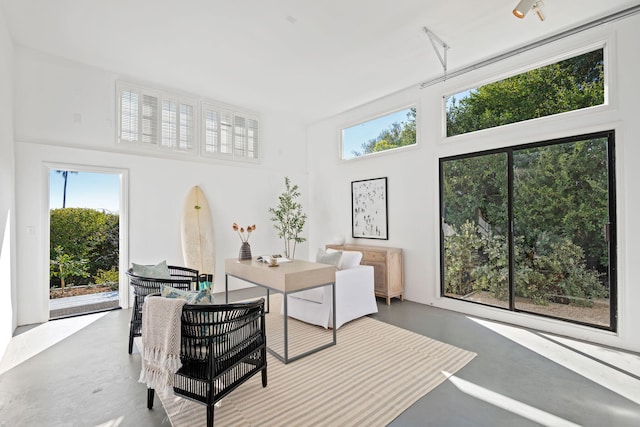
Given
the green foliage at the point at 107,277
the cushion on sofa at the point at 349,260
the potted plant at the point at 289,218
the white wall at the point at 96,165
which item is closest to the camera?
the white wall at the point at 96,165

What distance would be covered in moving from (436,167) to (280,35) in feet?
A: 9.22

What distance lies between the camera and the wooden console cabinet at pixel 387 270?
185 inches

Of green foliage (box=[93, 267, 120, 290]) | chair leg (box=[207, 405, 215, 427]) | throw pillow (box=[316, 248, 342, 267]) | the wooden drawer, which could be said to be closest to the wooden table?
throw pillow (box=[316, 248, 342, 267])

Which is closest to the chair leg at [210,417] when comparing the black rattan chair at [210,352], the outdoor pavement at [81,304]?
the black rattan chair at [210,352]

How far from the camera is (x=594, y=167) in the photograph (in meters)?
3.30

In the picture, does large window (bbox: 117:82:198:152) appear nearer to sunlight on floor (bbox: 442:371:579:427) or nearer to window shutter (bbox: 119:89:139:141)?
window shutter (bbox: 119:89:139:141)

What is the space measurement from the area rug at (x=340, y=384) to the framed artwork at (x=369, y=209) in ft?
7.07

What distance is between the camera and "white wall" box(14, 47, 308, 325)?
3848mm

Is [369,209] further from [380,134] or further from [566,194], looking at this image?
[566,194]

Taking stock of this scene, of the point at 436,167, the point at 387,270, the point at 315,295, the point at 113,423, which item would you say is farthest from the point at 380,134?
the point at 113,423

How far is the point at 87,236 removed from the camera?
5.12 metres

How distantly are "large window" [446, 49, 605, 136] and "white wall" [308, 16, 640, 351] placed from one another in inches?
4.6

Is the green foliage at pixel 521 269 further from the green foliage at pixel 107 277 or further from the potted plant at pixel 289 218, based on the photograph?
the green foliage at pixel 107 277

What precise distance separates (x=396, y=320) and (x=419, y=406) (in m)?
1.84
